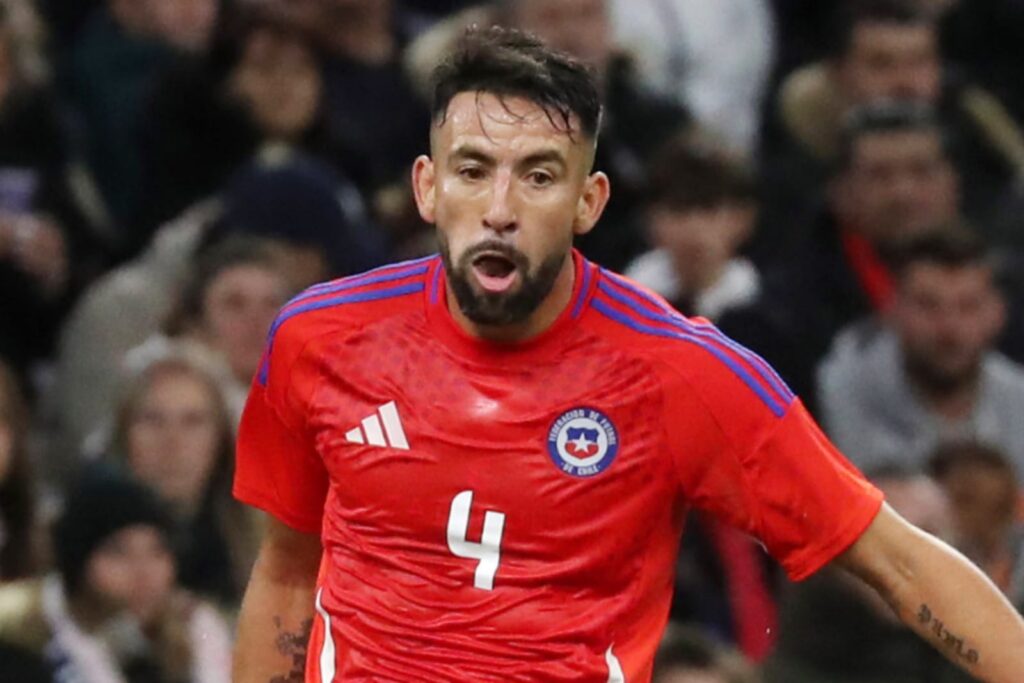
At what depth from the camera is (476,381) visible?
13.6ft

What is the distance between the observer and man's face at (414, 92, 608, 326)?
393 centimetres

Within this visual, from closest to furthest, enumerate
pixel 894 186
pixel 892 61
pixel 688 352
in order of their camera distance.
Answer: pixel 688 352 → pixel 894 186 → pixel 892 61

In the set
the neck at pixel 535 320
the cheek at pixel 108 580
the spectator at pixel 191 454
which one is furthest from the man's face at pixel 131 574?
the neck at pixel 535 320

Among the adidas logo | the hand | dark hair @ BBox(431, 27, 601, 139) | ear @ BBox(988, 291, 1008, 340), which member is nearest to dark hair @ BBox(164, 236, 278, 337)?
the hand

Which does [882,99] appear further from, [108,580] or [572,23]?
[108,580]

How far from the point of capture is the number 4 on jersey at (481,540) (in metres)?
4.06

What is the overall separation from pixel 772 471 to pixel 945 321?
3538 mm

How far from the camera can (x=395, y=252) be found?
7836 millimetres

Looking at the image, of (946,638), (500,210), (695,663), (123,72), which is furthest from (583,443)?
(123,72)

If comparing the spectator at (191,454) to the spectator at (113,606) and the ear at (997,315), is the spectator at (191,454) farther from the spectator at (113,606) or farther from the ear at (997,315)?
the ear at (997,315)

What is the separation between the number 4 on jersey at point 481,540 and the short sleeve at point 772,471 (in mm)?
325

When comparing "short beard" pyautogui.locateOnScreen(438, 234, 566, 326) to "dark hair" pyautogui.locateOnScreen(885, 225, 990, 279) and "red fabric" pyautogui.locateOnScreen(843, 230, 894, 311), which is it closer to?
"dark hair" pyautogui.locateOnScreen(885, 225, 990, 279)

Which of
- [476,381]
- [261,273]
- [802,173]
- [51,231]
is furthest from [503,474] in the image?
[802,173]

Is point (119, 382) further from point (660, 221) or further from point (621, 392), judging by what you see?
point (621, 392)
